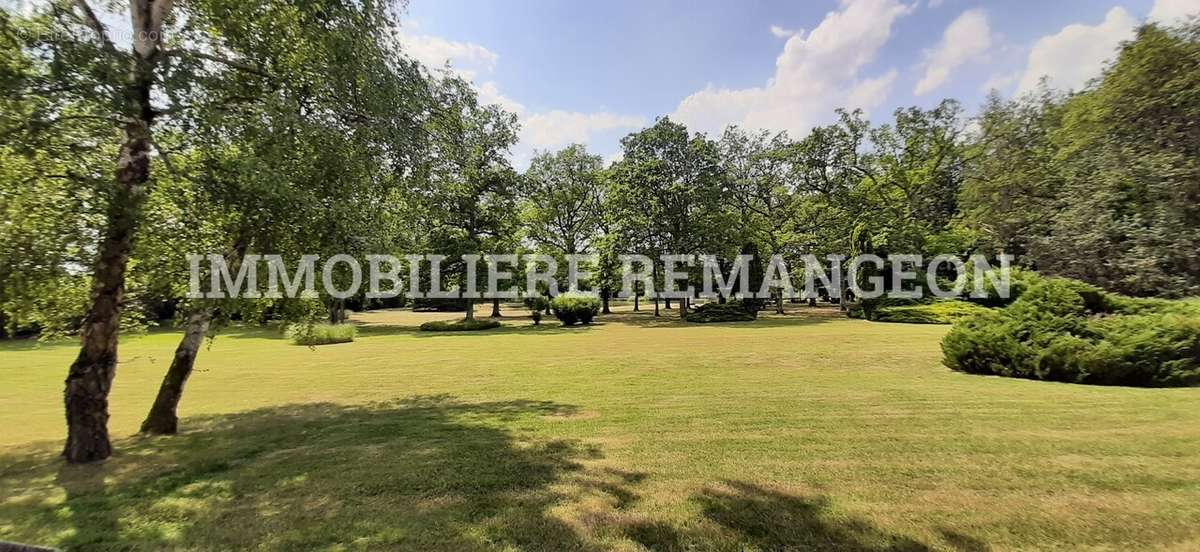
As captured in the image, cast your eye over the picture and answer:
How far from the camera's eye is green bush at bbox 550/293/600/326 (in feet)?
95.7

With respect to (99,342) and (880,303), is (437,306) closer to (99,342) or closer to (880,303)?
(880,303)

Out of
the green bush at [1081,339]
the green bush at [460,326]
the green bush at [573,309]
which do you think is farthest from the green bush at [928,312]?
the green bush at [460,326]

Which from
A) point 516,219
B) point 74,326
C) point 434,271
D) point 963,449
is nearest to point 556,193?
point 516,219

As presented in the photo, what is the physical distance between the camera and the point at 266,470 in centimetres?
573

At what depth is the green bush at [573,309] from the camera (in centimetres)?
2916

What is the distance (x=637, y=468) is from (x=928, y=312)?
25.7 metres

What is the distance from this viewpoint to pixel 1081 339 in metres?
9.22

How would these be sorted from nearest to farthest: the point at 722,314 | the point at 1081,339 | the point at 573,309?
the point at 1081,339 → the point at 573,309 → the point at 722,314

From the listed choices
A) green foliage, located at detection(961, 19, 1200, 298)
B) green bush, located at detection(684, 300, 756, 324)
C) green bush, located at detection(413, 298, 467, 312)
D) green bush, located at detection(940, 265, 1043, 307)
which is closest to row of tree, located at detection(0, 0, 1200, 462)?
green bush, located at detection(684, 300, 756, 324)

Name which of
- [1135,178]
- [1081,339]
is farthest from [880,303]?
[1081,339]

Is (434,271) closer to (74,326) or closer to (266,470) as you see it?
(74,326)

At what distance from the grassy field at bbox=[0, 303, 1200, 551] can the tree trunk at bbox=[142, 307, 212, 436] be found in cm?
40

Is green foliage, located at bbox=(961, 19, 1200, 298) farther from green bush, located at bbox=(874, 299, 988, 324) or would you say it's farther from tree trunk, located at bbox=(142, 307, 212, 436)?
tree trunk, located at bbox=(142, 307, 212, 436)

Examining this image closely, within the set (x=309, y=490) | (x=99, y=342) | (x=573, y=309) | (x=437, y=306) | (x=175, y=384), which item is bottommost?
(x=437, y=306)
